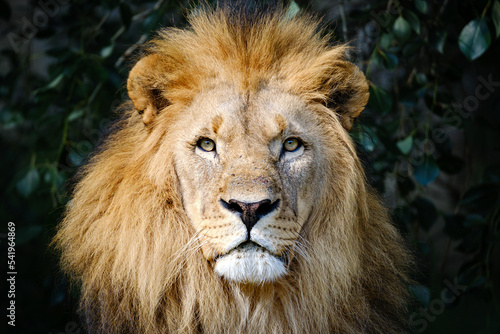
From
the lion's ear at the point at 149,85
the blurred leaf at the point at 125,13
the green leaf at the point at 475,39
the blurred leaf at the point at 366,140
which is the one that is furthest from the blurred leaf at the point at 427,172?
the blurred leaf at the point at 125,13

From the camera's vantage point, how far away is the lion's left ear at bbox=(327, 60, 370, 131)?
231 cm

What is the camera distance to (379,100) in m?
2.99

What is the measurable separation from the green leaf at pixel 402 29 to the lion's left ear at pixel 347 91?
2.71 feet

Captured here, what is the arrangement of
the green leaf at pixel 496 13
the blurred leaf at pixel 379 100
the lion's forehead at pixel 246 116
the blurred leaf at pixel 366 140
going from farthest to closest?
the blurred leaf at pixel 379 100 → the green leaf at pixel 496 13 → the blurred leaf at pixel 366 140 → the lion's forehead at pixel 246 116

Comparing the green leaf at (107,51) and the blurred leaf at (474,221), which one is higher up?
the green leaf at (107,51)

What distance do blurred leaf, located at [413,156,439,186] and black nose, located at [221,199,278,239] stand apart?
1412 mm

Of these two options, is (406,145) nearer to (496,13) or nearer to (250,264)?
(496,13)

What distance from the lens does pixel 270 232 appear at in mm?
1939

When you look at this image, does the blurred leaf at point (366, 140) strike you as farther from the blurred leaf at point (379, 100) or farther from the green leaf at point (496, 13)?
the green leaf at point (496, 13)

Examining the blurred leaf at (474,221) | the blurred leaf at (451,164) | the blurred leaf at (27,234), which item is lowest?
the blurred leaf at (27,234)

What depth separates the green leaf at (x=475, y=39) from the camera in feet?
9.13

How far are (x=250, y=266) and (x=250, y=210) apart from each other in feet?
0.64

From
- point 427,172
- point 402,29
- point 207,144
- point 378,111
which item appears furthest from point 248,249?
point 402,29

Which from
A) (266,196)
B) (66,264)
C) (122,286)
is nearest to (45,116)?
(66,264)
